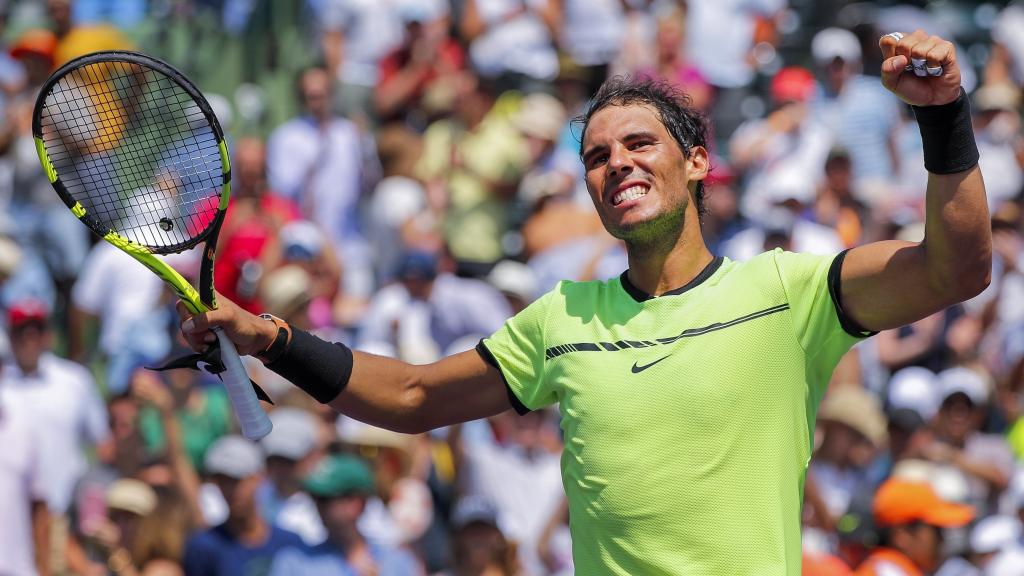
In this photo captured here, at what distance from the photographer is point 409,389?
161 inches

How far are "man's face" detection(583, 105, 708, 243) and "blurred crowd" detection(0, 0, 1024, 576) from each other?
63 centimetres

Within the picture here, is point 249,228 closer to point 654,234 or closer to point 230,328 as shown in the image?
point 230,328

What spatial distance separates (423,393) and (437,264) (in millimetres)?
4604

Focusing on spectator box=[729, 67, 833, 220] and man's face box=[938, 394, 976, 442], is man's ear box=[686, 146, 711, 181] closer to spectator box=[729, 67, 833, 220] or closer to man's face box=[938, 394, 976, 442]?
man's face box=[938, 394, 976, 442]

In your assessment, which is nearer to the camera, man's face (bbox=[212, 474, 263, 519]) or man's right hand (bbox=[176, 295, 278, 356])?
man's right hand (bbox=[176, 295, 278, 356])

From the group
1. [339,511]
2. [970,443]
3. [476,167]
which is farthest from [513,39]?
[339,511]

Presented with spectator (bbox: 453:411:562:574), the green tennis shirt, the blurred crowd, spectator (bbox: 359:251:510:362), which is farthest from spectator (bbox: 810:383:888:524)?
the green tennis shirt

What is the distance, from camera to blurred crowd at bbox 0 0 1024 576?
6.84 m

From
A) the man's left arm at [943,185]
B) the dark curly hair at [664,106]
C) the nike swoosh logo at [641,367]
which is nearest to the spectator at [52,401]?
the dark curly hair at [664,106]

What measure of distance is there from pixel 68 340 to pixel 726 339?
6331mm

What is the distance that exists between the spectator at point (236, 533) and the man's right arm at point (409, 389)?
240 cm

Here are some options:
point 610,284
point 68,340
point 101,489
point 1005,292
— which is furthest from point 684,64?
point 610,284

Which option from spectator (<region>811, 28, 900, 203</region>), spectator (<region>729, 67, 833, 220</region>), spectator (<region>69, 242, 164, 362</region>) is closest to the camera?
spectator (<region>69, 242, 164, 362</region>)

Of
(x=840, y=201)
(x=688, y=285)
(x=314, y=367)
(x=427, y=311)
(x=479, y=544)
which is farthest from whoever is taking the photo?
(x=840, y=201)
